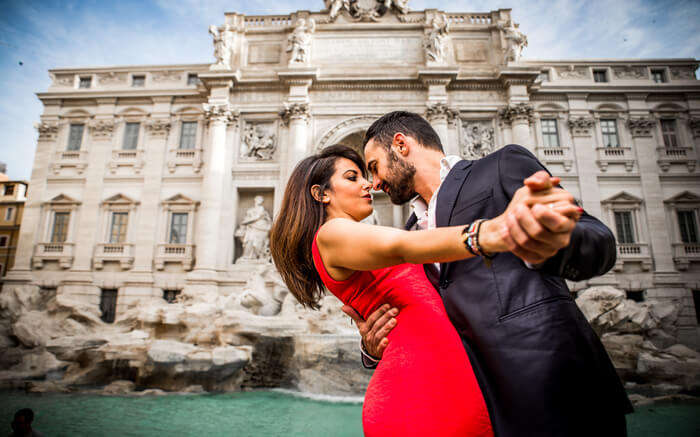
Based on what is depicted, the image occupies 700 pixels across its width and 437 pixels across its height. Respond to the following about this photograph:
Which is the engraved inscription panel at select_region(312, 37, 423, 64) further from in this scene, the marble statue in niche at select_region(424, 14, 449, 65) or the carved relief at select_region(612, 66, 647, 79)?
the carved relief at select_region(612, 66, 647, 79)

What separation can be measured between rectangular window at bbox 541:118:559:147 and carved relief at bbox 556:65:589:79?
240 centimetres

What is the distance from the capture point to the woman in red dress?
109 centimetres

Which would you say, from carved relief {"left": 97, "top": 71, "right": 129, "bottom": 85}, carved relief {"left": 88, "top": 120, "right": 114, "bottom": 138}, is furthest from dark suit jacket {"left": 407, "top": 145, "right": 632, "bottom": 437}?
carved relief {"left": 97, "top": 71, "right": 129, "bottom": 85}

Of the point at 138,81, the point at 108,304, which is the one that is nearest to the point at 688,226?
the point at 108,304

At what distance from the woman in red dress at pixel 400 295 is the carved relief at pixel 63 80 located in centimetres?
2248

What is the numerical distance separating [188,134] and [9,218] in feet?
51.0

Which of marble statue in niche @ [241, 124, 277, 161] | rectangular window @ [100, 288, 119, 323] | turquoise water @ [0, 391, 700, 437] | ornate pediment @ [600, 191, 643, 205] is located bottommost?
turquoise water @ [0, 391, 700, 437]

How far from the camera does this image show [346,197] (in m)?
1.73

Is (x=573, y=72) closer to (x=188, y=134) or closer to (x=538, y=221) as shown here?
(x=188, y=134)

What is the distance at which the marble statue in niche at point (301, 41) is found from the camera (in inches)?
631

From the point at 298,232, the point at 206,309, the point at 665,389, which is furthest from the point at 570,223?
the point at 665,389

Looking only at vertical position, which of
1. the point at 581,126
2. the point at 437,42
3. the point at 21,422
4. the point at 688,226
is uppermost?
the point at 437,42

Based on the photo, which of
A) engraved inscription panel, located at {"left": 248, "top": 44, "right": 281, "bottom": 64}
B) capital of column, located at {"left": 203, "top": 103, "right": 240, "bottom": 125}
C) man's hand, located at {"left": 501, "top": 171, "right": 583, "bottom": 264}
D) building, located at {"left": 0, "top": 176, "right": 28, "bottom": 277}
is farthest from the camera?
building, located at {"left": 0, "top": 176, "right": 28, "bottom": 277}

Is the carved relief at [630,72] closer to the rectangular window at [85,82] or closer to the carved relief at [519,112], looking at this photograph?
the carved relief at [519,112]
